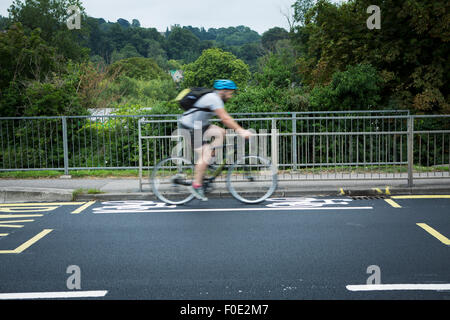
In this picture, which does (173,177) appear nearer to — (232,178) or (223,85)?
(232,178)

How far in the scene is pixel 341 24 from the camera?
67.7ft

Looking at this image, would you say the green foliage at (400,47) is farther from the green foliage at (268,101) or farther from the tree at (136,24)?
the tree at (136,24)

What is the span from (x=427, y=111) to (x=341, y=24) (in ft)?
16.7

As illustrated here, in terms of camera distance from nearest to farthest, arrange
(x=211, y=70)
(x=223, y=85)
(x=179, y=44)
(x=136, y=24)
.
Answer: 1. (x=223, y=85)
2. (x=211, y=70)
3. (x=179, y=44)
4. (x=136, y=24)

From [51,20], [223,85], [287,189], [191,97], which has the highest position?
[51,20]

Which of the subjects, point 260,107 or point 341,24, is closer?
point 260,107

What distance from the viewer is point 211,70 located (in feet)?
246

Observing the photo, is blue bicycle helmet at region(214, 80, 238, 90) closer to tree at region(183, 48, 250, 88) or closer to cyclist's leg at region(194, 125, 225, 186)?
cyclist's leg at region(194, 125, 225, 186)

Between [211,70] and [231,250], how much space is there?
231ft

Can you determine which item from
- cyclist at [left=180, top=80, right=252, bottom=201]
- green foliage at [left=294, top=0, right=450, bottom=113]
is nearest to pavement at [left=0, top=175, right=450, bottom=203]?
cyclist at [left=180, top=80, right=252, bottom=201]

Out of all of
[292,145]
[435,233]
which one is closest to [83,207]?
[292,145]
